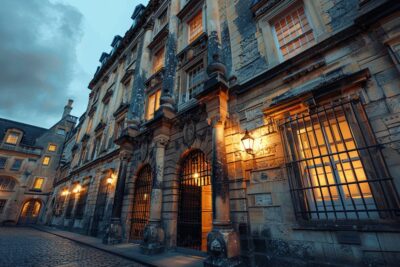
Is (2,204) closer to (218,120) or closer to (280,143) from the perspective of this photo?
(218,120)

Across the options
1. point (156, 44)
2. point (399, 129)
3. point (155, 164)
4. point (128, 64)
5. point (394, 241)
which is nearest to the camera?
point (394, 241)

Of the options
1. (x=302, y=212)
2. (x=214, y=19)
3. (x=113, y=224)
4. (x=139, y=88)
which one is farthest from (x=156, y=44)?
(x=302, y=212)

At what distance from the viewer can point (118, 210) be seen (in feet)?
30.9

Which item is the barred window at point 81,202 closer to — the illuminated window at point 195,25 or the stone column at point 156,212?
the stone column at point 156,212

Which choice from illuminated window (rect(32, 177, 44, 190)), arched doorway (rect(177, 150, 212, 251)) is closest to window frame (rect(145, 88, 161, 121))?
arched doorway (rect(177, 150, 212, 251))

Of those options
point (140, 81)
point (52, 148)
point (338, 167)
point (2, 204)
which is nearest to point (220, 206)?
point (338, 167)

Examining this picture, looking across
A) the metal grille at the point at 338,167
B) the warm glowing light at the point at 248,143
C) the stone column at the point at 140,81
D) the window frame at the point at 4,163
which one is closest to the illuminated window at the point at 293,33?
the metal grille at the point at 338,167

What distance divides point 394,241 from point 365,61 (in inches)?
150

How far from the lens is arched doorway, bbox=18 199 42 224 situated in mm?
24375

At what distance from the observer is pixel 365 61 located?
4.31m

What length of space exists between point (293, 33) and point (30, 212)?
3574 centimetres

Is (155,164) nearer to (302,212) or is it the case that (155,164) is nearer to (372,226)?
(302,212)

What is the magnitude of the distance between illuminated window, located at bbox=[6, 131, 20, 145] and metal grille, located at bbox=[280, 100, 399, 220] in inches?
1409

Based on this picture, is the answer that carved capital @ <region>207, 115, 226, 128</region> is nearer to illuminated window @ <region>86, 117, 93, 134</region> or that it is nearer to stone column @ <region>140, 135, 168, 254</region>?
stone column @ <region>140, 135, 168, 254</region>
